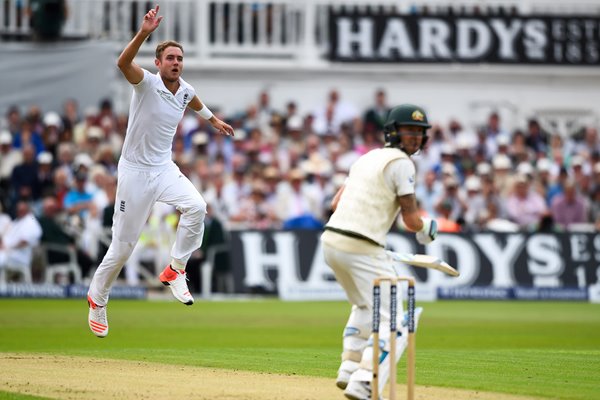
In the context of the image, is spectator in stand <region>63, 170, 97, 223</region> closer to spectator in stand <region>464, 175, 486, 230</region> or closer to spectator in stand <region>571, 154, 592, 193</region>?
spectator in stand <region>464, 175, 486, 230</region>

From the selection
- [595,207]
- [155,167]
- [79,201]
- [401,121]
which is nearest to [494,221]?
[595,207]

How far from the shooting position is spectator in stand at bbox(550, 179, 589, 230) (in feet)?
74.1

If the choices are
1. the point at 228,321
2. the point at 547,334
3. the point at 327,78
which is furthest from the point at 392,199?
the point at 327,78

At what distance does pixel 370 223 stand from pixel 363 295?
19.6 inches

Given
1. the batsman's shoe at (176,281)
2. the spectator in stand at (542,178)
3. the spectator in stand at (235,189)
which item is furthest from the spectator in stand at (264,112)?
the batsman's shoe at (176,281)

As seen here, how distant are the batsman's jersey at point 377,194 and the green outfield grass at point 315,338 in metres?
1.88

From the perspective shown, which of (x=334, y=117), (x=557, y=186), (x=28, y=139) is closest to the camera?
(x=28, y=139)

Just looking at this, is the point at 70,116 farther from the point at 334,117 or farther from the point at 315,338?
the point at 315,338

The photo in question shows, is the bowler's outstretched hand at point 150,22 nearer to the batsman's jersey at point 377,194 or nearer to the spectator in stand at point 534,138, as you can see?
the batsman's jersey at point 377,194

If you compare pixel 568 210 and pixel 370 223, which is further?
pixel 568 210

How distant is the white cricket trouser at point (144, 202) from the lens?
11023mm

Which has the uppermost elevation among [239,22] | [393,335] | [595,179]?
[239,22]

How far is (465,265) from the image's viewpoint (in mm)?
21547

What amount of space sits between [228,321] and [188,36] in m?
11.9
